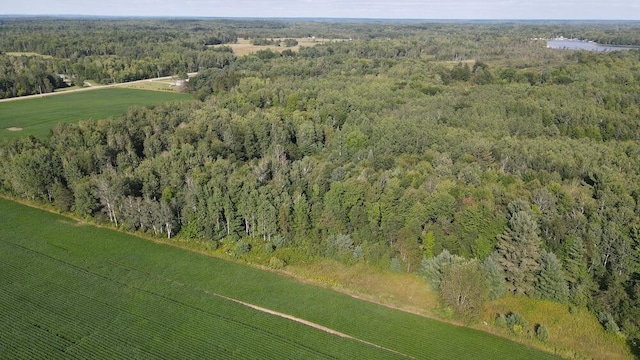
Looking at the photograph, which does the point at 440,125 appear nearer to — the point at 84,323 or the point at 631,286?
the point at 631,286

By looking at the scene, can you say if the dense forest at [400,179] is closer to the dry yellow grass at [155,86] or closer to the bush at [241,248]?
the bush at [241,248]

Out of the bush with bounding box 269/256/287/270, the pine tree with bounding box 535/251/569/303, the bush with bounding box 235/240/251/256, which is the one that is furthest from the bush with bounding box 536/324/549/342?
the bush with bounding box 235/240/251/256

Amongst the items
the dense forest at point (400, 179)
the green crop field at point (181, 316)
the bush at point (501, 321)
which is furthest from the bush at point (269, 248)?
the bush at point (501, 321)

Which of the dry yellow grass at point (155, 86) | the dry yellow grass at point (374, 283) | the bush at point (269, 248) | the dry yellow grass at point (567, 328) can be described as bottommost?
the dry yellow grass at point (567, 328)

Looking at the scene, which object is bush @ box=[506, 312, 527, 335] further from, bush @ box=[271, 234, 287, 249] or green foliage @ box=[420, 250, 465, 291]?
bush @ box=[271, 234, 287, 249]

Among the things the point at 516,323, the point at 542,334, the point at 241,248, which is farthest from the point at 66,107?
the point at 542,334

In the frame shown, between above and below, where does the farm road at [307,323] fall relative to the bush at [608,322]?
below
